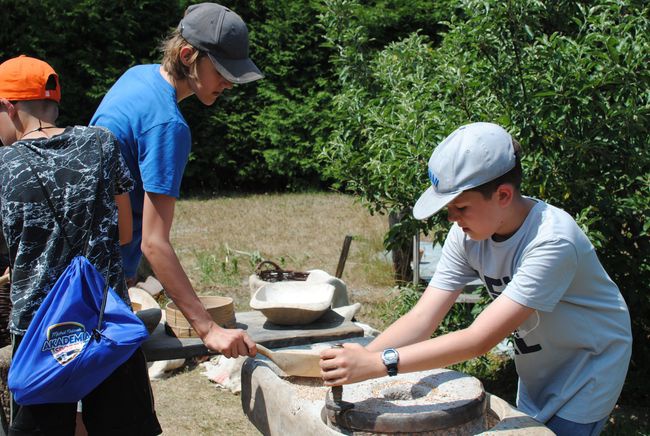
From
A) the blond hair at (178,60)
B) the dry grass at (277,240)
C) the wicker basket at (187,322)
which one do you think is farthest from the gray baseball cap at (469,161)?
the dry grass at (277,240)

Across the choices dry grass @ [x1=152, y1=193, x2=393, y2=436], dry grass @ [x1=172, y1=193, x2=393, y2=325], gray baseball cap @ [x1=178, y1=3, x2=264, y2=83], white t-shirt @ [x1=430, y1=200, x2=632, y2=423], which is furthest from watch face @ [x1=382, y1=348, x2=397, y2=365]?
dry grass @ [x1=172, y1=193, x2=393, y2=325]

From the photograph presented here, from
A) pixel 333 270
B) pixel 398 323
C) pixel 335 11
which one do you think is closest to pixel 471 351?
pixel 398 323

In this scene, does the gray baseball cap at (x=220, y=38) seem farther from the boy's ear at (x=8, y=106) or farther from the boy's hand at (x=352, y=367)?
the boy's hand at (x=352, y=367)

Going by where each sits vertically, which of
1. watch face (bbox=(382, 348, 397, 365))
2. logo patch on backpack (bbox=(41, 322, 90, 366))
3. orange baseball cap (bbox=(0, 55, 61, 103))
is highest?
orange baseball cap (bbox=(0, 55, 61, 103))

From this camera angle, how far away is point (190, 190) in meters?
10.9

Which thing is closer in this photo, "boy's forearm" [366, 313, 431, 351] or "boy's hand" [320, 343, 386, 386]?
"boy's hand" [320, 343, 386, 386]

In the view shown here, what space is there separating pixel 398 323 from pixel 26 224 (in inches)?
41.8

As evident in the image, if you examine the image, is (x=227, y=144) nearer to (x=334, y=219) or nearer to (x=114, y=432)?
(x=334, y=219)

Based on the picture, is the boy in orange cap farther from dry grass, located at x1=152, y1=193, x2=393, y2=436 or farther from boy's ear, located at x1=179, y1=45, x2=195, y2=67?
dry grass, located at x1=152, y1=193, x2=393, y2=436

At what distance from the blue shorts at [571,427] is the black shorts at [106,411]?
114cm

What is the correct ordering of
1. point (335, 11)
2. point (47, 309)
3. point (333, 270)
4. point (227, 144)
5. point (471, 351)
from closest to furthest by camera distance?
point (471, 351) < point (47, 309) < point (335, 11) < point (333, 270) < point (227, 144)

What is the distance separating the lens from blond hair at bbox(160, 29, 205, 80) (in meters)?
2.25

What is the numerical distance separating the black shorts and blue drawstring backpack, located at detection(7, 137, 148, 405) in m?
0.08

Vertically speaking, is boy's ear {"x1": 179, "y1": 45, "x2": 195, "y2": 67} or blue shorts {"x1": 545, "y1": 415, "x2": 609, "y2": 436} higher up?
boy's ear {"x1": 179, "y1": 45, "x2": 195, "y2": 67}
